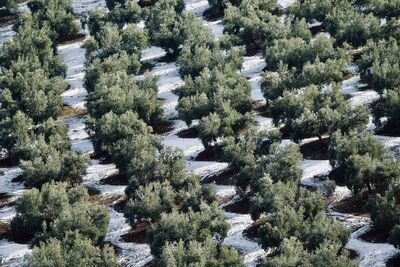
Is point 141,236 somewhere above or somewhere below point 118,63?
below

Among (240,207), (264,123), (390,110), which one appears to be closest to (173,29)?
(264,123)

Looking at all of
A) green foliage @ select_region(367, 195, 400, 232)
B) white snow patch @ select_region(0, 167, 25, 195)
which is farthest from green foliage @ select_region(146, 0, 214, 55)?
green foliage @ select_region(367, 195, 400, 232)

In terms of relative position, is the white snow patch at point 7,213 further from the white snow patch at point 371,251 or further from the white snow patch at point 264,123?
the white snow patch at point 371,251

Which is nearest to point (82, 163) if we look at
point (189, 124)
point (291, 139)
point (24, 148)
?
point (24, 148)

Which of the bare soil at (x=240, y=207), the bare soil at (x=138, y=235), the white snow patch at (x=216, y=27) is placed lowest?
the bare soil at (x=138, y=235)

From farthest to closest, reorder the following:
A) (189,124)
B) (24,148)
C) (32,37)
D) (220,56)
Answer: (32,37) → (220,56) → (189,124) → (24,148)

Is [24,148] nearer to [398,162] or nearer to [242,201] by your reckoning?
[242,201]

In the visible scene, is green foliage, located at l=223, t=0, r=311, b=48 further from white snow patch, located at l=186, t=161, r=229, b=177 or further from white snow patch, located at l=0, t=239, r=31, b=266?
white snow patch, located at l=0, t=239, r=31, b=266

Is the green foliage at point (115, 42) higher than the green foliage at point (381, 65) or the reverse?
higher

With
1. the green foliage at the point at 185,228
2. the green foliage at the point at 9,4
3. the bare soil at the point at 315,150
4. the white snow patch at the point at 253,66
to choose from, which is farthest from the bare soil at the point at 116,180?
the green foliage at the point at 9,4
